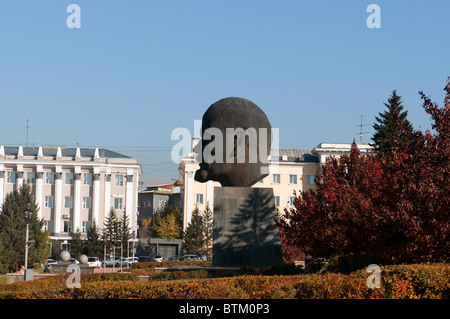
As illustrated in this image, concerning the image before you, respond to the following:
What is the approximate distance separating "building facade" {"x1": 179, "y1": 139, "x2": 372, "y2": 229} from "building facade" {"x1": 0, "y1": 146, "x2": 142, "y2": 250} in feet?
22.3

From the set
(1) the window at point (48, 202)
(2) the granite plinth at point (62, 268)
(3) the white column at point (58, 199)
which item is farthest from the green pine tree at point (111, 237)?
(2) the granite plinth at point (62, 268)

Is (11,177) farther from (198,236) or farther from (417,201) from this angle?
(417,201)

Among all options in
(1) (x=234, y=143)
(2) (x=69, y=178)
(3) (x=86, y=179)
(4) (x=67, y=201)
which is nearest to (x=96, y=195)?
(3) (x=86, y=179)

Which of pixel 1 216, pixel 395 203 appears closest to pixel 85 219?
pixel 1 216

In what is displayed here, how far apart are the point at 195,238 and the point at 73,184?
1936 centimetres

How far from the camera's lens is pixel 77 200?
3137 inches

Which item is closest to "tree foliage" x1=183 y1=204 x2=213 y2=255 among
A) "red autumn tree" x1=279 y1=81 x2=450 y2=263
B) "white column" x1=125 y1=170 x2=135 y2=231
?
"white column" x1=125 y1=170 x2=135 y2=231

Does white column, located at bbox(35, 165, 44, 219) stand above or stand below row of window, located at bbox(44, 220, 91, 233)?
above

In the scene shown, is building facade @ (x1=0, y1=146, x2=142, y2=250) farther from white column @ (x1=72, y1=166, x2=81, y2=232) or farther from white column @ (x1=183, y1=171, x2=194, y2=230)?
white column @ (x1=183, y1=171, x2=194, y2=230)

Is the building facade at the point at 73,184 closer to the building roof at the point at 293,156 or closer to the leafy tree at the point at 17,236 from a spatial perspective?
the building roof at the point at 293,156

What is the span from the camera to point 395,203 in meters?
17.0

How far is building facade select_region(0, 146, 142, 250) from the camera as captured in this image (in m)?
79.3

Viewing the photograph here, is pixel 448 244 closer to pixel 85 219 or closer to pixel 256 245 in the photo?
pixel 256 245
